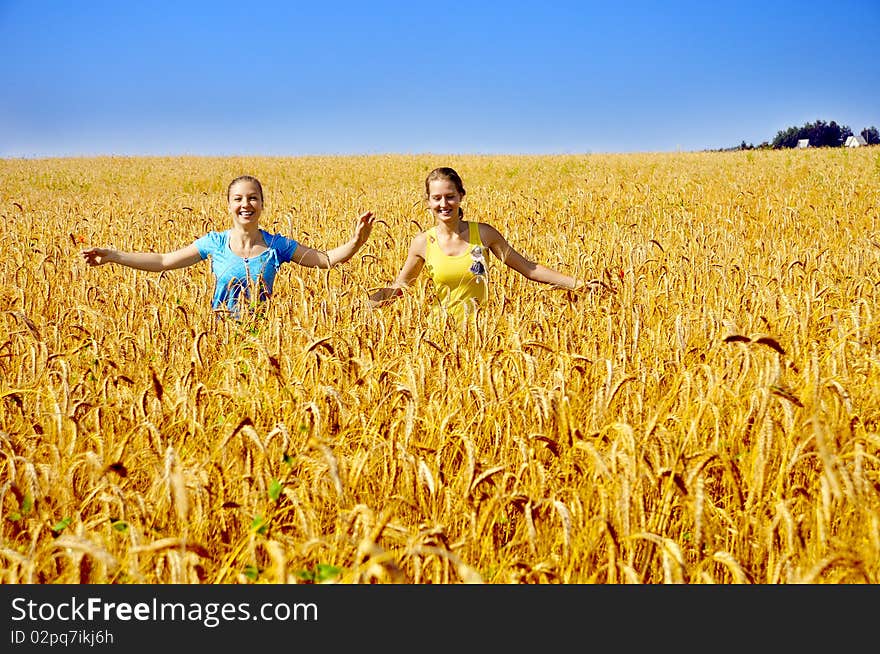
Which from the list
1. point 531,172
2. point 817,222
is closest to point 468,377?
point 817,222

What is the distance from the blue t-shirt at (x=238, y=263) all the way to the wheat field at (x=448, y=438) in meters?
0.16

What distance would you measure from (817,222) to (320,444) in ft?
29.0

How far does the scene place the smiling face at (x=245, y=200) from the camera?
4.24 m

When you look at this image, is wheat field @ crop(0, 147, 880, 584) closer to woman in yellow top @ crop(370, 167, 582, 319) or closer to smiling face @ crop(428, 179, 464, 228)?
woman in yellow top @ crop(370, 167, 582, 319)

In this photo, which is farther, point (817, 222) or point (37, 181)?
point (37, 181)

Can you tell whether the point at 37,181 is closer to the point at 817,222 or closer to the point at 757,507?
the point at 817,222

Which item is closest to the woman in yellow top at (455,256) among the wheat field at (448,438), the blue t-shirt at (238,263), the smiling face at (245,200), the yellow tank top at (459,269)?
the yellow tank top at (459,269)

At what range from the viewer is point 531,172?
20344mm

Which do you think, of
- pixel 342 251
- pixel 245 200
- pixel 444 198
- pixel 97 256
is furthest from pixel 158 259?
pixel 444 198

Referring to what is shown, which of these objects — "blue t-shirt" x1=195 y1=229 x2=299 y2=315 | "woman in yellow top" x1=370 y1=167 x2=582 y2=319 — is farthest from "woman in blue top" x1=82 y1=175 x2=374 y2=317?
"woman in yellow top" x1=370 y1=167 x2=582 y2=319

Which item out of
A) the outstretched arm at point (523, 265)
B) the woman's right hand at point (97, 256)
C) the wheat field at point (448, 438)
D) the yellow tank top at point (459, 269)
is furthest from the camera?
the yellow tank top at point (459, 269)

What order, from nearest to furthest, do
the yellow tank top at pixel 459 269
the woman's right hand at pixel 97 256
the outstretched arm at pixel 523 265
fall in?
1. the woman's right hand at pixel 97 256
2. the outstretched arm at pixel 523 265
3. the yellow tank top at pixel 459 269

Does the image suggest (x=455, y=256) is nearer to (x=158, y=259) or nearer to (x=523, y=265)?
(x=523, y=265)

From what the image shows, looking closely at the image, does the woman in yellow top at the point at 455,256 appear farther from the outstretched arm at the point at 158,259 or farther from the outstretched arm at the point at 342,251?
the outstretched arm at the point at 158,259
